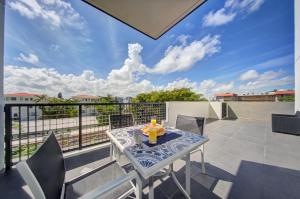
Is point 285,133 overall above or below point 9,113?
below

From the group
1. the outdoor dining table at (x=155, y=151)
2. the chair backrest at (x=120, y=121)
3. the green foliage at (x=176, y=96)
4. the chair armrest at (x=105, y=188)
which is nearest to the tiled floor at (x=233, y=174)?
the outdoor dining table at (x=155, y=151)

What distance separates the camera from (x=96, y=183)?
3.42ft

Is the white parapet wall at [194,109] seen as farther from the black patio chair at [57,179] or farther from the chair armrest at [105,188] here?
the chair armrest at [105,188]

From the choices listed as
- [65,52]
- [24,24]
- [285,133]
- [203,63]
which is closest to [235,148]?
[285,133]

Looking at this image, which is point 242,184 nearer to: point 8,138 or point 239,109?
point 8,138

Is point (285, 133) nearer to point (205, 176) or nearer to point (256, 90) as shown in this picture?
point (205, 176)

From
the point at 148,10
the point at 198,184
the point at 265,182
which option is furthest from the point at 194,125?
the point at 148,10

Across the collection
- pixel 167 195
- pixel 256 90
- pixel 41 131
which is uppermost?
pixel 256 90

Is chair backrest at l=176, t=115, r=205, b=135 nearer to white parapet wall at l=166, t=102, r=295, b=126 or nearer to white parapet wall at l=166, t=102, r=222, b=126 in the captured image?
white parapet wall at l=166, t=102, r=222, b=126

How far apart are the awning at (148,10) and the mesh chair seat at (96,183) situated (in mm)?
2001

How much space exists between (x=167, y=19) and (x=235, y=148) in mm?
3074

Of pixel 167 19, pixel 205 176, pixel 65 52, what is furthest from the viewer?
pixel 65 52

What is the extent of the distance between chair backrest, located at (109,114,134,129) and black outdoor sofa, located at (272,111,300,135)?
4.91m

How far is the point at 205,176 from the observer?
179 cm
